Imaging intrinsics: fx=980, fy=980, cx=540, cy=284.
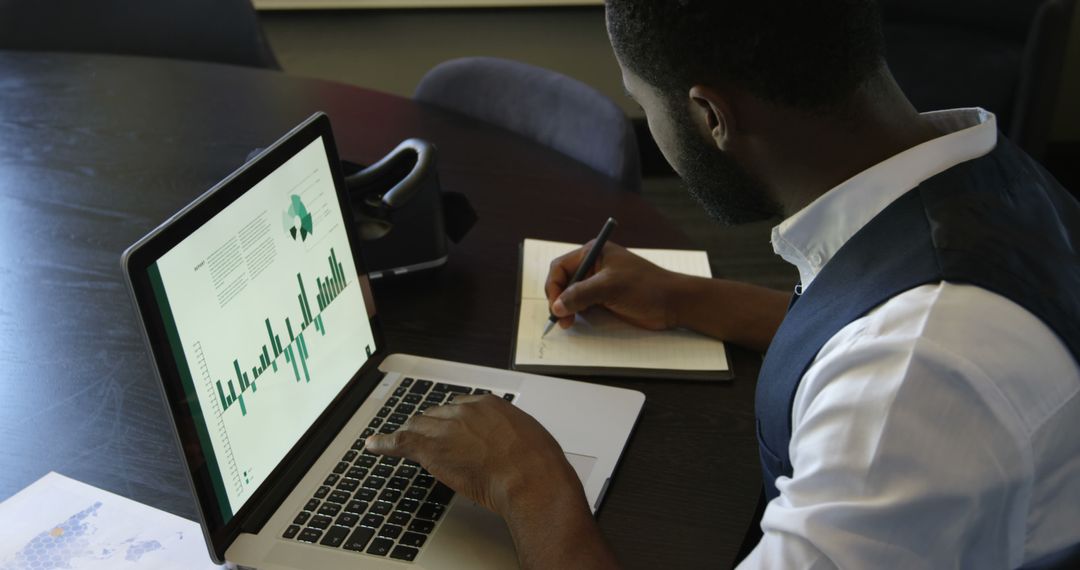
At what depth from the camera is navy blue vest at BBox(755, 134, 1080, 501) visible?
2.37 ft

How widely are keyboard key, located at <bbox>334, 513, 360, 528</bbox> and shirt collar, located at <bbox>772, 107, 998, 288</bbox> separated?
A: 475mm

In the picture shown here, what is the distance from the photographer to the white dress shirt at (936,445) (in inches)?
25.8

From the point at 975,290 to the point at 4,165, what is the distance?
1522mm

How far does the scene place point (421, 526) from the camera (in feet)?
2.88

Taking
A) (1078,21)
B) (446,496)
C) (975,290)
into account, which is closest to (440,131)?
(446,496)

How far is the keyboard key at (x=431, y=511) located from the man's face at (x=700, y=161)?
1.32 ft

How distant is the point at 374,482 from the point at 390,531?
7cm

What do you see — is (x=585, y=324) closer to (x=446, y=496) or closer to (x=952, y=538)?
(x=446, y=496)

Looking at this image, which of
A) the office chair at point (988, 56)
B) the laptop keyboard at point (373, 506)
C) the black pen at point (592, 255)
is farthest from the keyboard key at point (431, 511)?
the office chair at point (988, 56)

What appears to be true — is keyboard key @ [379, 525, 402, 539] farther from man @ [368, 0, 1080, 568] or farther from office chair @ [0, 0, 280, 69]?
office chair @ [0, 0, 280, 69]

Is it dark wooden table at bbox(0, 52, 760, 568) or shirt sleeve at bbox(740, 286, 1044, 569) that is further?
dark wooden table at bbox(0, 52, 760, 568)

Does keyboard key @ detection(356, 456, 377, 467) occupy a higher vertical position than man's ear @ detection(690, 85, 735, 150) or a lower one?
lower

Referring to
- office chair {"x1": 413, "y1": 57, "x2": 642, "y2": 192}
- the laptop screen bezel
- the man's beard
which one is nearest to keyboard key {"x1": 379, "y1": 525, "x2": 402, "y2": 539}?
the laptop screen bezel

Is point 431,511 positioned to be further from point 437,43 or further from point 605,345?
point 437,43
